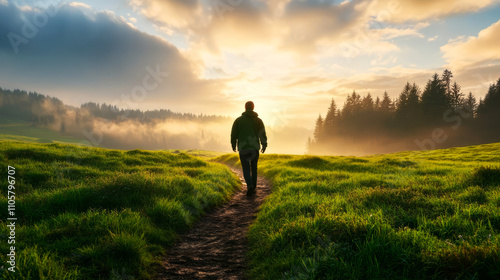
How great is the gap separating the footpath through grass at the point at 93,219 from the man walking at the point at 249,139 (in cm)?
145

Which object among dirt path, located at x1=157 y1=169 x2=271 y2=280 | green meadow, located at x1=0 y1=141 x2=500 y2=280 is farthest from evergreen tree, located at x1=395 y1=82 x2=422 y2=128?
dirt path, located at x1=157 y1=169 x2=271 y2=280

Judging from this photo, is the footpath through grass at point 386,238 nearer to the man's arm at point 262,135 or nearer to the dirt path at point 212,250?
the dirt path at point 212,250

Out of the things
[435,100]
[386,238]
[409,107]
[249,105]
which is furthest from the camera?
[409,107]

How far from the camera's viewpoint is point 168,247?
17.9 ft

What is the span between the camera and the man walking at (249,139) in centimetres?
1093

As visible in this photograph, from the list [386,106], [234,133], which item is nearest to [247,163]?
[234,133]

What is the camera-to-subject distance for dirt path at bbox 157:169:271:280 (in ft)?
14.7

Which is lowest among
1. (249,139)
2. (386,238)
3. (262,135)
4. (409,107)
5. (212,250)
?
(212,250)

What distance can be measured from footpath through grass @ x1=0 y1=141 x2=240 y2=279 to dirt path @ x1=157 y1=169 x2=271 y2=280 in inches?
13.9

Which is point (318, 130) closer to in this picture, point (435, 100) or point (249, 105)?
point (435, 100)

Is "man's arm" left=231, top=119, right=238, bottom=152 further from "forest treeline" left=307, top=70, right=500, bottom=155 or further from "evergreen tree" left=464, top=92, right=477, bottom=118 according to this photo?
"evergreen tree" left=464, top=92, right=477, bottom=118

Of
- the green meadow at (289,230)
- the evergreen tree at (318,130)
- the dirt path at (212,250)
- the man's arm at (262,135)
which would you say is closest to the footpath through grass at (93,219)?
the green meadow at (289,230)

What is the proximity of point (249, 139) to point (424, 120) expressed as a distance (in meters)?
80.7

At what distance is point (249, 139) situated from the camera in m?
10.9
